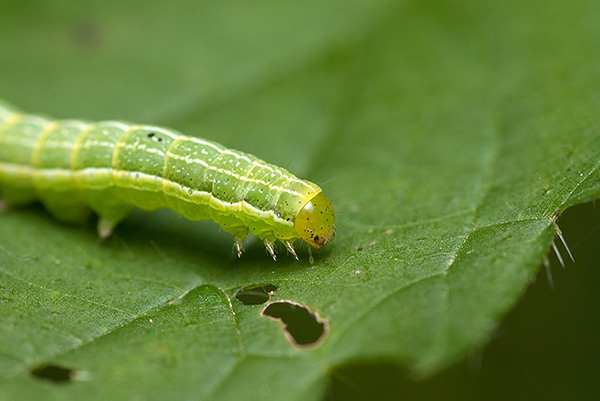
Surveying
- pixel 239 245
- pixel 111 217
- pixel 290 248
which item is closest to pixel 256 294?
pixel 290 248

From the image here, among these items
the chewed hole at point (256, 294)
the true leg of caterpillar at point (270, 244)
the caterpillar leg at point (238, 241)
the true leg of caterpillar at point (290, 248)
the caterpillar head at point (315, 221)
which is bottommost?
the chewed hole at point (256, 294)

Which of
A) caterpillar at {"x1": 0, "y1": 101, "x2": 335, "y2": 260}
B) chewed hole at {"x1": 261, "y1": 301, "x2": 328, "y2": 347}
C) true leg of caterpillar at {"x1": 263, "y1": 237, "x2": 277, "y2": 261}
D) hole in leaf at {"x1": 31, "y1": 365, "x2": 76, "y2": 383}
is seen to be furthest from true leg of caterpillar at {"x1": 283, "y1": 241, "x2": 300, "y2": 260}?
hole in leaf at {"x1": 31, "y1": 365, "x2": 76, "y2": 383}

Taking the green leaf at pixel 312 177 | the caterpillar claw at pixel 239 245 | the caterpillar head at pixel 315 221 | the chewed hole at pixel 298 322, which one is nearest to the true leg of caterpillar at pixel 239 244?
the caterpillar claw at pixel 239 245

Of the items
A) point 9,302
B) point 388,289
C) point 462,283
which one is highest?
point 462,283

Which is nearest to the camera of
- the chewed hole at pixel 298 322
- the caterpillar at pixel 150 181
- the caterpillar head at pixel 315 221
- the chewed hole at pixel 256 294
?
the chewed hole at pixel 298 322

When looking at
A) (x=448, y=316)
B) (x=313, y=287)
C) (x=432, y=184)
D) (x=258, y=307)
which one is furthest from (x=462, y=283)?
(x=432, y=184)

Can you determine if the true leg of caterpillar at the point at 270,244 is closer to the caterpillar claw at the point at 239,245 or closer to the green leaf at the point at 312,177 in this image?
the green leaf at the point at 312,177

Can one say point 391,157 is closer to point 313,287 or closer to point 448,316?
point 313,287
